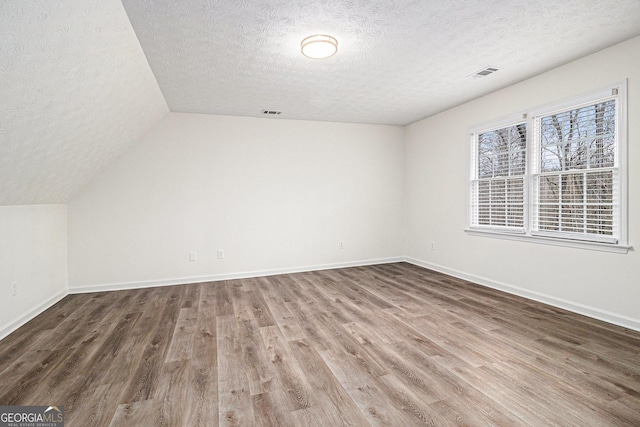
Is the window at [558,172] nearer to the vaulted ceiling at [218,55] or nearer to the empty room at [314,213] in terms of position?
the empty room at [314,213]

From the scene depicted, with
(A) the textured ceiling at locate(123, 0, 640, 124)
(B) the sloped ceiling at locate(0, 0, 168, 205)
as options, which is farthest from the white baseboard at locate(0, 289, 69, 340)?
(A) the textured ceiling at locate(123, 0, 640, 124)

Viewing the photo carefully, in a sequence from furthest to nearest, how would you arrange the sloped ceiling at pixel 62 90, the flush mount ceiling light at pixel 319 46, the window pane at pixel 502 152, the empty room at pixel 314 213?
the window pane at pixel 502 152 < the flush mount ceiling light at pixel 319 46 < the empty room at pixel 314 213 < the sloped ceiling at pixel 62 90

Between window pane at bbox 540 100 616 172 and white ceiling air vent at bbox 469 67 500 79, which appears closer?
window pane at bbox 540 100 616 172

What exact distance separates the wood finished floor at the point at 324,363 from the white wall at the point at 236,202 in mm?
883

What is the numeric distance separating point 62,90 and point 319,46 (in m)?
1.96

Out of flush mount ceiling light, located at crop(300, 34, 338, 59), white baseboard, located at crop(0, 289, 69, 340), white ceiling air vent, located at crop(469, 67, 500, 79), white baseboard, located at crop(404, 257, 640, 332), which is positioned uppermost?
white ceiling air vent, located at crop(469, 67, 500, 79)

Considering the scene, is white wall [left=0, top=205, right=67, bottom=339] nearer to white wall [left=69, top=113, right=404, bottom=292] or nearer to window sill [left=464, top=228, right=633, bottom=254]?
white wall [left=69, top=113, right=404, bottom=292]

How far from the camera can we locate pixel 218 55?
114 inches

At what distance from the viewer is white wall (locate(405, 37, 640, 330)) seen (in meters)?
2.80

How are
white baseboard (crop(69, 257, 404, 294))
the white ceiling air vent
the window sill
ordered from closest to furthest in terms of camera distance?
the window sill, the white ceiling air vent, white baseboard (crop(69, 257, 404, 294))

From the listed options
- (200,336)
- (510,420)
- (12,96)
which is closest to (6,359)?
→ (200,336)

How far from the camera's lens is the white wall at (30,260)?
2.84m

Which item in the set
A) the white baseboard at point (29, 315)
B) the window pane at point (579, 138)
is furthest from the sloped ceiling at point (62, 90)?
the window pane at point (579, 138)

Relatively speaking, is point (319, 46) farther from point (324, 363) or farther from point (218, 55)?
point (324, 363)
